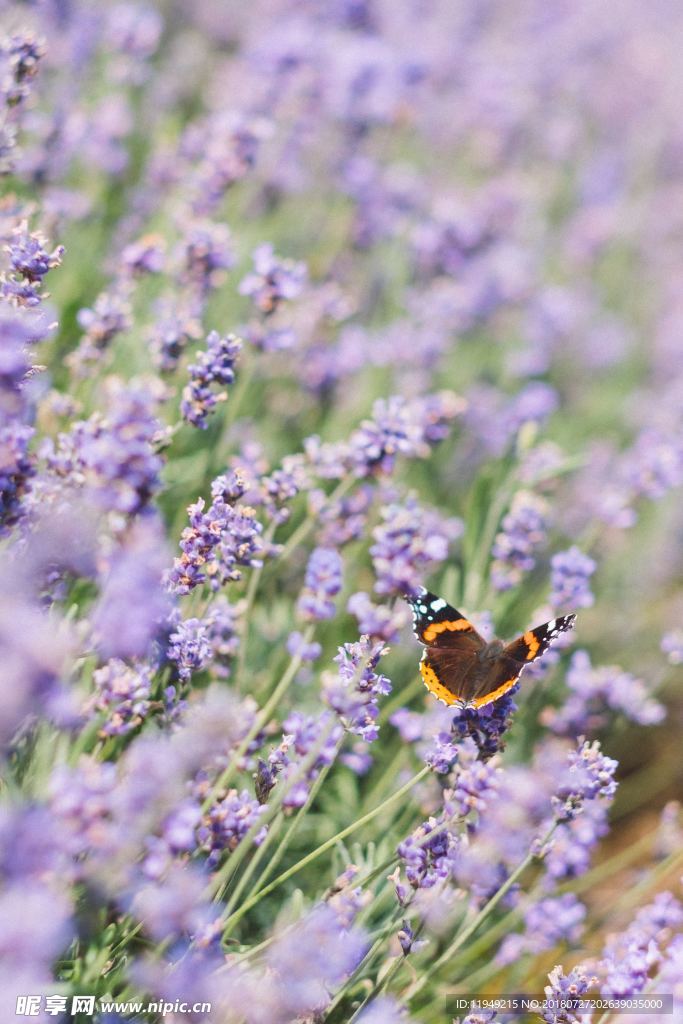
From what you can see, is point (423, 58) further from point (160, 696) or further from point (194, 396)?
point (160, 696)

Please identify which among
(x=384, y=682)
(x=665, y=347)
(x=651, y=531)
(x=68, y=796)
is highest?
(x=68, y=796)

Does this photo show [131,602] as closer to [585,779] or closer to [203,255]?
[585,779]

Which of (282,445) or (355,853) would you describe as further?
(282,445)

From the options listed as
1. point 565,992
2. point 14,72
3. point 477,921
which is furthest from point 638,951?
point 14,72

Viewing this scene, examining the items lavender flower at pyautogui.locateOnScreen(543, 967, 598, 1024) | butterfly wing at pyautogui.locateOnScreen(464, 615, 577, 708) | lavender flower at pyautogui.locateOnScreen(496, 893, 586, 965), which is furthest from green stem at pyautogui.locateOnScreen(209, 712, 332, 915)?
lavender flower at pyautogui.locateOnScreen(496, 893, 586, 965)

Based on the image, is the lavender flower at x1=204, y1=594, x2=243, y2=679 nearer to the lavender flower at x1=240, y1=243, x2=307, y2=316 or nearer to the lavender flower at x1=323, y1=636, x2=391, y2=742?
the lavender flower at x1=323, y1=636, x2=391, y2=742

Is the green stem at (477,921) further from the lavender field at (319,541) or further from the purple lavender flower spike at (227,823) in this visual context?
the purple lavender flower spike at (227,823)

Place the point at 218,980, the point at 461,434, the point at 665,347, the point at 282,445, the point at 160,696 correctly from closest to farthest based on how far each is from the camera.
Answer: the point at 218,980 → the point at 160,696 → the point at 282,445 → the point at 461,434 → the point at 665,347

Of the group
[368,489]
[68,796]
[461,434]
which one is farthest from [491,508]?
[68,796]
